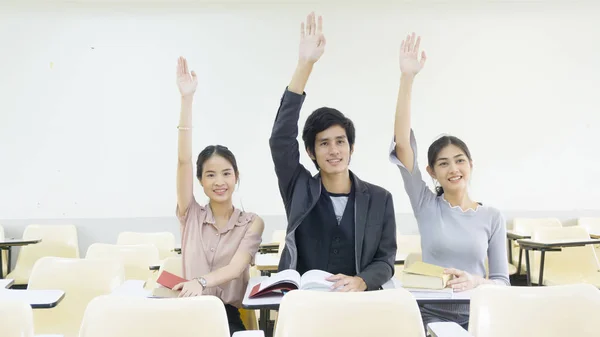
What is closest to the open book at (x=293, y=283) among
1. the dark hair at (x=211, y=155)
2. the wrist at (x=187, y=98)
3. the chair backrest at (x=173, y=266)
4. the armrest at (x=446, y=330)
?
the armrest at (x=446, y=330)

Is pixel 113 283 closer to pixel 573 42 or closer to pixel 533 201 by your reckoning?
pixel 533 201

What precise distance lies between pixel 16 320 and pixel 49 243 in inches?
158

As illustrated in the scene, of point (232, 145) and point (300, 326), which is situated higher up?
point (232, 145)

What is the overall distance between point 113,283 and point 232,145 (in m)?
3.21

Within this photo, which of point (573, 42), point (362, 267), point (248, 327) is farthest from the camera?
point (573, 42)

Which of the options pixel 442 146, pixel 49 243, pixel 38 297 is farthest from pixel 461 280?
pixel 49 243

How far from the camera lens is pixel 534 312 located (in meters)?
1.44

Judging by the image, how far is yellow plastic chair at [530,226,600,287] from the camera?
398cm

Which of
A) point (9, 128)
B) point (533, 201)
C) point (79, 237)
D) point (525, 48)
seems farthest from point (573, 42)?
point (9, 128)

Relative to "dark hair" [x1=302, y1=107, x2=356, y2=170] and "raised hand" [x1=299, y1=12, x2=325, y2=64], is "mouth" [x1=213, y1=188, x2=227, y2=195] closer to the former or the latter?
"dark hair" [x1=302, y1=107, x2=356, y2=170]

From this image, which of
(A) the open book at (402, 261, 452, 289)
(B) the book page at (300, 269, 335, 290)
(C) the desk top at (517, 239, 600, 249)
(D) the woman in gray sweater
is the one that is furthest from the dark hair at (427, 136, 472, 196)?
(C) the desk top at (517, 239, 600, 249)

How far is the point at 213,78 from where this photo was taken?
5.58m

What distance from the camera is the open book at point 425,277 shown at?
172 cm

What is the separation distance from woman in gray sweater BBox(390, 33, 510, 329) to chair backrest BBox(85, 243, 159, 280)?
202 centimetres
